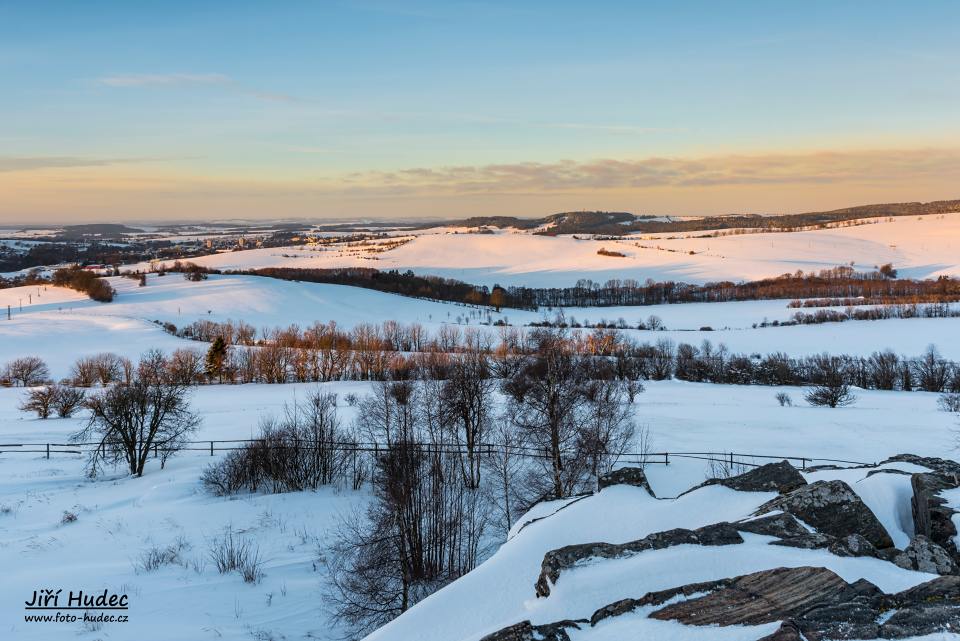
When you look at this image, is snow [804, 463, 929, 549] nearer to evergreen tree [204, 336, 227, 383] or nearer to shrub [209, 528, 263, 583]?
shrub [209, 528, 263, 583]

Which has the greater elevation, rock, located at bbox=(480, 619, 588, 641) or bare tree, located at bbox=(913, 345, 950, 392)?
rock, located at bbox=(480, 619, 588, 641)

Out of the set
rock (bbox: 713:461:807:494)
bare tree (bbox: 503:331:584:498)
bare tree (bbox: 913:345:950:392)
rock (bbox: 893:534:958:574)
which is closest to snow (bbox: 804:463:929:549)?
rock (bbox: 713:461:807:494)

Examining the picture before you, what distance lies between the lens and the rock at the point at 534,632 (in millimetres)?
7102

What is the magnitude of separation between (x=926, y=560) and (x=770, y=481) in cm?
422

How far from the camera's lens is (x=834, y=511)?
10125 mm

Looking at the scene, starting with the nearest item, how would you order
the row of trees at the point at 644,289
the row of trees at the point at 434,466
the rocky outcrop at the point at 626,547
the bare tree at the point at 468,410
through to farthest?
the rocky outcrop at the point at 626,547
the row of trees at the point at 434,466
the bare tree at the point at 468,410
the row of trees at the point at 644,289

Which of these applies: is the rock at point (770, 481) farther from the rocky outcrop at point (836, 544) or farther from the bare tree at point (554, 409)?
the bare tree at point (554, 409)

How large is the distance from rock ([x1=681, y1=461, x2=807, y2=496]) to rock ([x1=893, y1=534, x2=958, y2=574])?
3399 mm

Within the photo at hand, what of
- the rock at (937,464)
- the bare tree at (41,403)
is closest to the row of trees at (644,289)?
the bare tree at (41,403)

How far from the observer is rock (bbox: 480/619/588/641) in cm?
710

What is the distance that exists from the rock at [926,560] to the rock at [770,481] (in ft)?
11.2

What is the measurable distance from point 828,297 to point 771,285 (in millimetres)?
21081

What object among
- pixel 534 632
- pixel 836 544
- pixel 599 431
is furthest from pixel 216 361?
pixel 836 544

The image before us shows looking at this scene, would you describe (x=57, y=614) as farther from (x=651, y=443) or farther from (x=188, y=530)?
(x=651, y=443)
